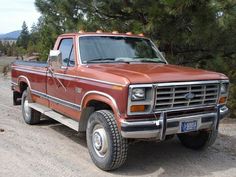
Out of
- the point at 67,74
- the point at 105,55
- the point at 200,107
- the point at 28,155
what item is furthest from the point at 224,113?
the point at 28,155

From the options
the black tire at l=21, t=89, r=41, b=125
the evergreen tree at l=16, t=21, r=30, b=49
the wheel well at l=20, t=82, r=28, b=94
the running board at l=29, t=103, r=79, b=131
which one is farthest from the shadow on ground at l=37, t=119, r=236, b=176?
the evergreen tree at l=16, t=21, r=30, b=49

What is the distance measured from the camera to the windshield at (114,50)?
6.66 meters

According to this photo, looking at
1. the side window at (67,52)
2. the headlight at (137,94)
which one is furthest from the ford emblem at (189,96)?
the side window at (67,52)

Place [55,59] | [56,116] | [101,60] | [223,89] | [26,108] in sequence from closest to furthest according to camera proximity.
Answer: [223,89], [101,60], [55,59], [56,116], [26,108]

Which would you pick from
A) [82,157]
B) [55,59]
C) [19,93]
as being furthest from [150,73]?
[19,93]

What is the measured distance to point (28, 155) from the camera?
21.0 ft

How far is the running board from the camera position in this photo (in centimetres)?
656

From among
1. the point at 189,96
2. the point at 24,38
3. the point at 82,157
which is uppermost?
the point at 189,96

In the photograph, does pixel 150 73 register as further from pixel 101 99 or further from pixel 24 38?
pixel 24 38

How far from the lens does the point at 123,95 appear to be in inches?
205

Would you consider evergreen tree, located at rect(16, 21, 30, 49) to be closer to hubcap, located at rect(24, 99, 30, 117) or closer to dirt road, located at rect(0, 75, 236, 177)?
hubcap, located at rect(24, 99, 30, 117)

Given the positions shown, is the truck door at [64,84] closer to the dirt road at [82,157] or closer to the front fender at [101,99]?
the front fender at [101,99]

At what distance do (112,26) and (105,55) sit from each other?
141 inches

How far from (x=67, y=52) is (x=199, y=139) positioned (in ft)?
8.90
